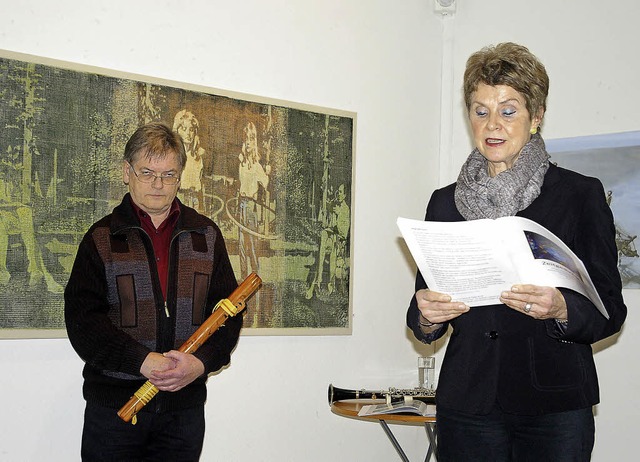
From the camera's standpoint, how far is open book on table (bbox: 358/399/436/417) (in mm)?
3602

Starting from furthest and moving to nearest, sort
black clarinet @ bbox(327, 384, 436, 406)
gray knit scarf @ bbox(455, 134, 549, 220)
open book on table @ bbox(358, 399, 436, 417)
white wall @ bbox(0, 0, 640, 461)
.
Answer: black clarinet @ bbox(327, 384, 436, 406) → open book on table @ bbox(358, 399, 436, 417) → white wall @ bbox(0, 0, 640, 461) → gray knit scarf @ bbox(455, 134, 549, 220)

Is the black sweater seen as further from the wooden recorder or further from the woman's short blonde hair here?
the woman's short blonde hair

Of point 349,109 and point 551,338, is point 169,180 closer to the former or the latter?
point 349,109

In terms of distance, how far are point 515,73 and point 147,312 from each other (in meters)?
1.56

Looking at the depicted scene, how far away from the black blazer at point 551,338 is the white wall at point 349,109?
1.87 metres

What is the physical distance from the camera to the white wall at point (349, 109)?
10.9 ft

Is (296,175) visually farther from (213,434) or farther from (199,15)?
(213,434)

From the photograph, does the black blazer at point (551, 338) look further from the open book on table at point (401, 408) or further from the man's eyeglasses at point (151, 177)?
the open book on table at point (401, 408)

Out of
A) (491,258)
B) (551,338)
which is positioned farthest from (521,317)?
(491,258)

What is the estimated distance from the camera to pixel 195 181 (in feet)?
12.0

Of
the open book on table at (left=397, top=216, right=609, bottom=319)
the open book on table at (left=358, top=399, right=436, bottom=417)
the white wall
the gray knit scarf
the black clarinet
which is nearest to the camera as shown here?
the open book on table at (left=397, top=216, right=609, bottom=319)

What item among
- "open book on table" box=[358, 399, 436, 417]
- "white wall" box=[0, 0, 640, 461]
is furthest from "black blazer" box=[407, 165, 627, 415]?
"white wall" box=[0, 0, 640, 461]

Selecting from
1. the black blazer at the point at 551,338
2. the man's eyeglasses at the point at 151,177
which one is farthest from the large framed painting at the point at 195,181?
the black blazer at the point at 551,338

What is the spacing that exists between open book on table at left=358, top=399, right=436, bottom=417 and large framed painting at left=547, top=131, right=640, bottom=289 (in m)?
1.11
